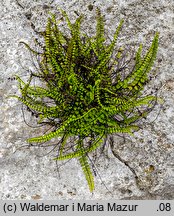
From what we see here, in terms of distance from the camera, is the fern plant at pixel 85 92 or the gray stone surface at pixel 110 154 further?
the gray stone surface at pixel 110 154

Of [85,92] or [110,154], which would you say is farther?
[110,154]

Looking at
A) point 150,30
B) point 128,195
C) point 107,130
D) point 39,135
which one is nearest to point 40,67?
point 39,135

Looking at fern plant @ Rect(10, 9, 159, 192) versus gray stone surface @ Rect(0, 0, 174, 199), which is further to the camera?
gray stone surface @ Rect(0, 0, 174, 199)

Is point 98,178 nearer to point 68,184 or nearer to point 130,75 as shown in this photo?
point 68,184
